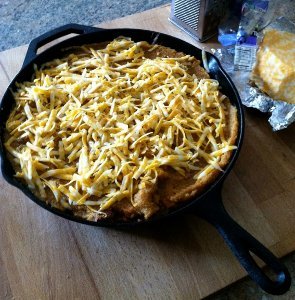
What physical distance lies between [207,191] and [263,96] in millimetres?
421

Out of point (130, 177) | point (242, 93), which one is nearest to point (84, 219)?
point (130, 177)

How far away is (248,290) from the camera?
0.88 metres

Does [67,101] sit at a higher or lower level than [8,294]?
higher

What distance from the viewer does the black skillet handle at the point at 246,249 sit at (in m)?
0.72

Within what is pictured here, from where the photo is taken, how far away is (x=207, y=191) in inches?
31.3

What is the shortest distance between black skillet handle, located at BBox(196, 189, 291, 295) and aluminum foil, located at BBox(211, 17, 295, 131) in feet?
1.19

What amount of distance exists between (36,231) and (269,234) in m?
0.57

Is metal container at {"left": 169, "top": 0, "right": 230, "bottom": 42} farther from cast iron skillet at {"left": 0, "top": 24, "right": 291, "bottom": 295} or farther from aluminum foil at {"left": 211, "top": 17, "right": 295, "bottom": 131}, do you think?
cast iron skillet at {"left": 0, "top": 24, "right": 291, "bottom": 295}

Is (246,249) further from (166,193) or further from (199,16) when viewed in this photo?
(199,16)

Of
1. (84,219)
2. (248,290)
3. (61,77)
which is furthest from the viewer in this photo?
(61,77)

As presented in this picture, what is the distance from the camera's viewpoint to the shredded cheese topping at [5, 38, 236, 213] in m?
0.82

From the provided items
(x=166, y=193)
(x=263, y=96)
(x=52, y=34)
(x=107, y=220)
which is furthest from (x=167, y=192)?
(x=52, y=34)

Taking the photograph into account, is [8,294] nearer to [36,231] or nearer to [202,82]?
[36,231]

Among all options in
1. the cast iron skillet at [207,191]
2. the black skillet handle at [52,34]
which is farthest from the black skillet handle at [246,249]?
the black skillet handle at [52,34]
